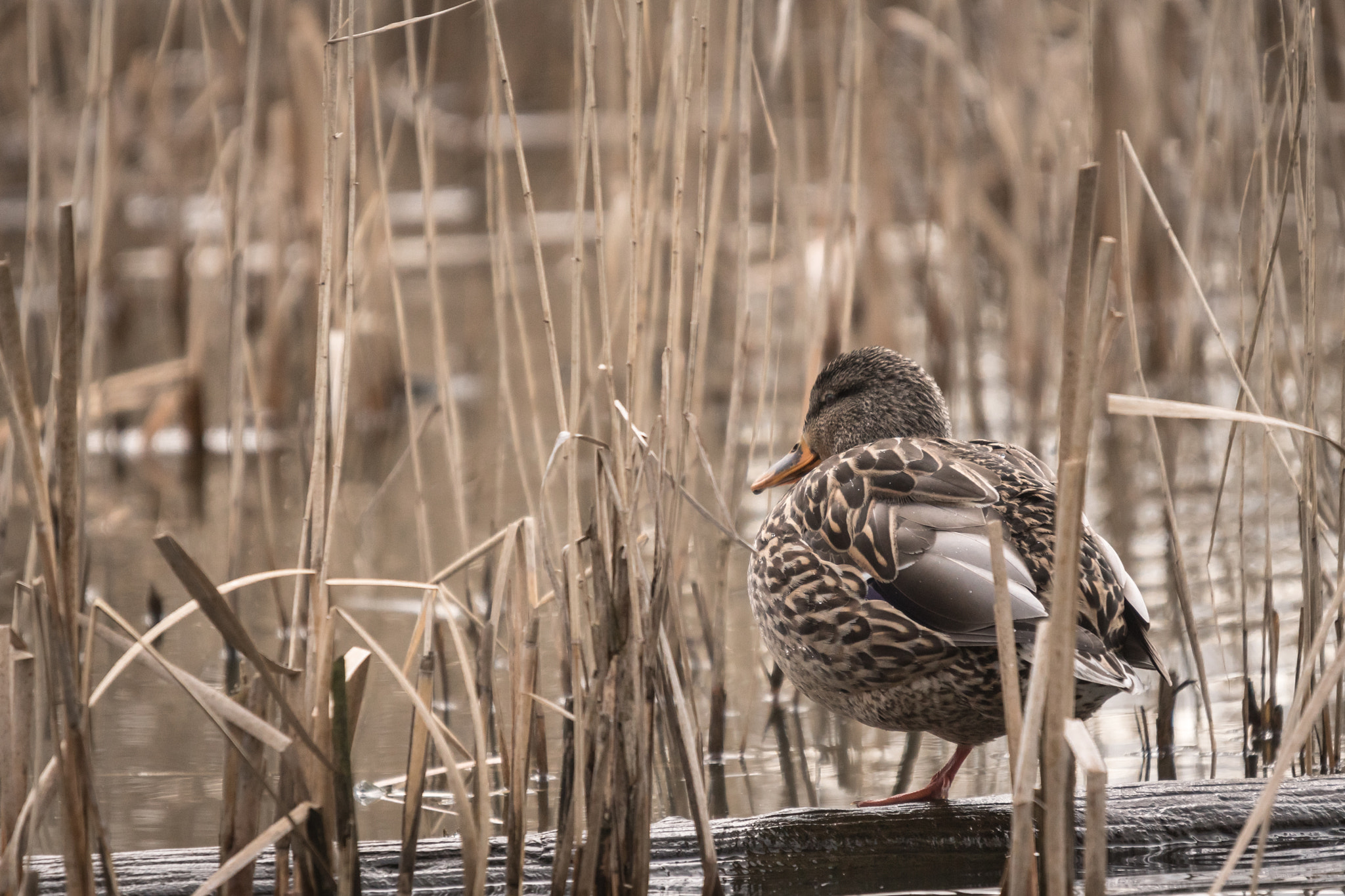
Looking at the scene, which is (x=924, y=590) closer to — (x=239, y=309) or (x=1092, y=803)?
(x=1092, y=803)

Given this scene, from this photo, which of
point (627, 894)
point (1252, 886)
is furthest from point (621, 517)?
point (1252, 886)

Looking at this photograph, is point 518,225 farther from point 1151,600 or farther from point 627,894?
point 627,894

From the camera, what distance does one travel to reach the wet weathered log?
228cm

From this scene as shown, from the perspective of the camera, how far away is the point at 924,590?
2373 millimetres

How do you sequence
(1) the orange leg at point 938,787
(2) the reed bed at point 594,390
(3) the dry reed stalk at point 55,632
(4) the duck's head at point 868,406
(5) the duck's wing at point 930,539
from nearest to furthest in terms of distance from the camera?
(3) the dry reed stalk at point 55,632, (2) the reed bed at point 594,390, (5) the duck's wing at point 930,539, (1) the orange leg at point 938,787, (4) the duck's head at point 868,406

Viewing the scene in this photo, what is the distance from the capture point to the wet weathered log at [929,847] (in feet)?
7.47

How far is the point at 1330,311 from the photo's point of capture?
238 inches

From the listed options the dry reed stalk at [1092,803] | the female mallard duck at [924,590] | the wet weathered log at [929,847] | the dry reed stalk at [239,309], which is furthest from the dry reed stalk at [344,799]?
the dry reed stalk at [239,309]

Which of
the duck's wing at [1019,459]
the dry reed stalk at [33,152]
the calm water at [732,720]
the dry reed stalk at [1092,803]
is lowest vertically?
the calm water at [732,720]

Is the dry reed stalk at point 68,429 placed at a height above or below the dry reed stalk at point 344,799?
above

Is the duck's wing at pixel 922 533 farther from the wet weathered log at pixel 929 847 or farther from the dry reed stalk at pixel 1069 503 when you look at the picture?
the dry reed stalk at pixel 1069 503

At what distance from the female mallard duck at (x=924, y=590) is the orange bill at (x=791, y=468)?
1.16 ft

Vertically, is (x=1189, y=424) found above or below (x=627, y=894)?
above

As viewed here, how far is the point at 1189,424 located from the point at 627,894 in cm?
433
